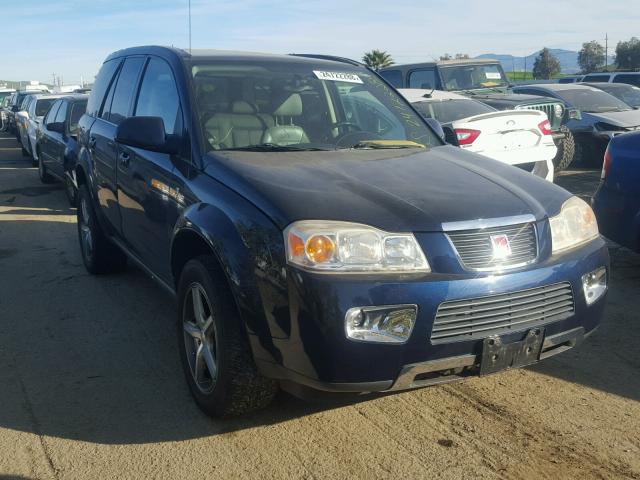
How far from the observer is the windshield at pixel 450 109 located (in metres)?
9.13

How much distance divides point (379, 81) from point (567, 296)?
2372 millimetres

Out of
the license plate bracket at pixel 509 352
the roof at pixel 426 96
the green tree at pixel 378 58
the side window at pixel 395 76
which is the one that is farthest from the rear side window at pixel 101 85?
the green tree at pixel 378 58

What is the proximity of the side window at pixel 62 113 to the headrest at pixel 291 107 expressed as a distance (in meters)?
7.29

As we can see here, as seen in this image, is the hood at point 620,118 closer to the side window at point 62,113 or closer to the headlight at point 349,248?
the side window at point 62,113

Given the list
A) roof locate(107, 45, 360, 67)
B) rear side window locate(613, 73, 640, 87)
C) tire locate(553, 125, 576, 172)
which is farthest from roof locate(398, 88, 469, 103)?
rear side window locate(613, 73, 640, 87)

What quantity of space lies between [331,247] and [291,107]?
5.38 feet

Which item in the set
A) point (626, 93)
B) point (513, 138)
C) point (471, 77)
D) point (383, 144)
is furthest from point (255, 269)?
point (626, 93)

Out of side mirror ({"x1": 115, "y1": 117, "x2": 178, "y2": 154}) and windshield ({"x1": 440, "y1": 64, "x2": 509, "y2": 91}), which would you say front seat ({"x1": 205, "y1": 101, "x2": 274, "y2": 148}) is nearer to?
side mirror ({"x1": 115, "y1": 117, "x2": 178, "y2": 154})

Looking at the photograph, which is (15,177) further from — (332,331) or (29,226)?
(332,331)

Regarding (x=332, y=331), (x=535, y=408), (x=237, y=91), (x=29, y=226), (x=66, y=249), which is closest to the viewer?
(x=332, y=331)

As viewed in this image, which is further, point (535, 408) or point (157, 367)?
point (157, 367)

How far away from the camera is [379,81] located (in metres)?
5.04

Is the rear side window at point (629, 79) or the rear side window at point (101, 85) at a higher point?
the rear side window at point (629, 79)

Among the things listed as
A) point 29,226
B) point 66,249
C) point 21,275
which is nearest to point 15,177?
point 29,226
